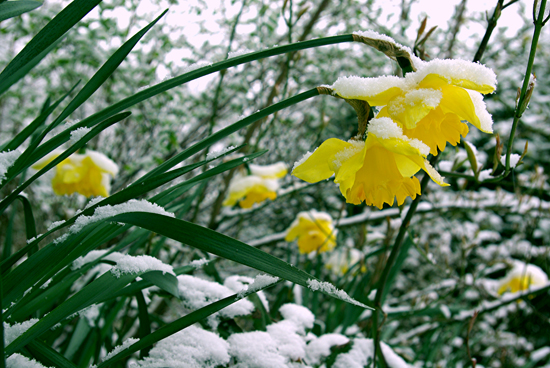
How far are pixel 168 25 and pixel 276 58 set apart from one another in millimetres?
896

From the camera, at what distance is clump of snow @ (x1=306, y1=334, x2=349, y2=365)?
2.84ft

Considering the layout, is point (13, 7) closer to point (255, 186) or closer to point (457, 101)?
point (457, 101)

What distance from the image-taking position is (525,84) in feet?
2.26

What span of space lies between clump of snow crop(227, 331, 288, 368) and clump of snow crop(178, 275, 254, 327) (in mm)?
67

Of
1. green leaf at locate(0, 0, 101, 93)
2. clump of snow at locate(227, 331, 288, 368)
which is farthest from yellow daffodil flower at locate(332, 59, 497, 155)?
clump of snow at locate(227, 331, 288, 368)

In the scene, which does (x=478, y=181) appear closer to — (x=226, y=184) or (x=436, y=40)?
(x=226, y=184)

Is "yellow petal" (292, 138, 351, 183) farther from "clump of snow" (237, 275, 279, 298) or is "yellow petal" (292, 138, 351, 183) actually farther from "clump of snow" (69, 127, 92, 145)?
"clump of snow" (69, 127, 92, 145)

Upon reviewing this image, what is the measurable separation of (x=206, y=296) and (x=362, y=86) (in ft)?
1.88

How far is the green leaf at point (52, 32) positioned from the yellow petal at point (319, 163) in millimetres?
396

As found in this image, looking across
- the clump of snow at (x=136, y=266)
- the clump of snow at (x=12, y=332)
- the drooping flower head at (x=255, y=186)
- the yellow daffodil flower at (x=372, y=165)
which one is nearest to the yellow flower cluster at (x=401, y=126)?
the yellow daffodil flower at (x=372, y=165)

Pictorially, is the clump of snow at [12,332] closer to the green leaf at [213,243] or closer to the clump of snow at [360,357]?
the green leaf at [213,243]

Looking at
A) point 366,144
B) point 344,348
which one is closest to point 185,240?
point 366,144

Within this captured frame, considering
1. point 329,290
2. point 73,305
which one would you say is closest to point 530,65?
point 329,290

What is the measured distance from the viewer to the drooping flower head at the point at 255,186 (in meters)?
1.91
